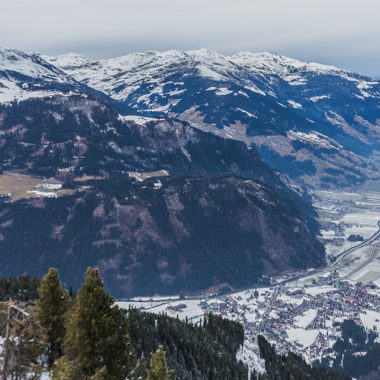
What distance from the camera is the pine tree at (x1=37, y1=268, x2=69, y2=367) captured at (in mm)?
46175

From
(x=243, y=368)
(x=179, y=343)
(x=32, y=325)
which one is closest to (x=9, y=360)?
(x=32, y=325)

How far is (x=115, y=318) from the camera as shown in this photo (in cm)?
4078

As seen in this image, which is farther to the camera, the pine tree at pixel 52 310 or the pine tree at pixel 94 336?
the pine tree at pixel 52 310

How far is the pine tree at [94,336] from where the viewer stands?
38.8 meters

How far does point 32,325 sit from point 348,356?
594ft

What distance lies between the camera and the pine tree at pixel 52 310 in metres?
46.2

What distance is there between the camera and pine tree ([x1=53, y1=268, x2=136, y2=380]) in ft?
127

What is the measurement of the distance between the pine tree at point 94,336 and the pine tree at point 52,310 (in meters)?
6.90

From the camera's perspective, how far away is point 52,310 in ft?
153

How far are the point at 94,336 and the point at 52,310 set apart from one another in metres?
9.67

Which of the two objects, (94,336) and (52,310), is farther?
(52,310)

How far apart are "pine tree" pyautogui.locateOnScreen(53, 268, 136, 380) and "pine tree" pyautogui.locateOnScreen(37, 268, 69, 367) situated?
272 inches

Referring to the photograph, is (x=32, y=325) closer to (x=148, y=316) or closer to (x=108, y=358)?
(x=108, y=358)

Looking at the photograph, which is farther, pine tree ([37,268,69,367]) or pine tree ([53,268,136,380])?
pine tree ([37,268,69,367])
